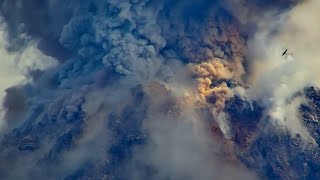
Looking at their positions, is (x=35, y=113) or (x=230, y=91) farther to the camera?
(x=35, y=113)

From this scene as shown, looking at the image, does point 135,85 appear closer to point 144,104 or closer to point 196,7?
point 144,104

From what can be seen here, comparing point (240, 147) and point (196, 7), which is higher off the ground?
point (196, 7)

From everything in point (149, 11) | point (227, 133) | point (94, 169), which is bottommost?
point (94, 169)

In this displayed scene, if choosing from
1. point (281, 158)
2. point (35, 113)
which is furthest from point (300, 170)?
point (35, 113)

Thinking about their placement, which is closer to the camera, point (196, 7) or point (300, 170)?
point (196, 7)

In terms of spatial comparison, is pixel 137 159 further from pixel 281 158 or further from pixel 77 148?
pixel 281 158

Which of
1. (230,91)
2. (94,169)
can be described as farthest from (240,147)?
(94,169)

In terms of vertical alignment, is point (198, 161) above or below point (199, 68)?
below

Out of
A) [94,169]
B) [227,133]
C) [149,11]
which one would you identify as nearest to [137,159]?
[94,169]
